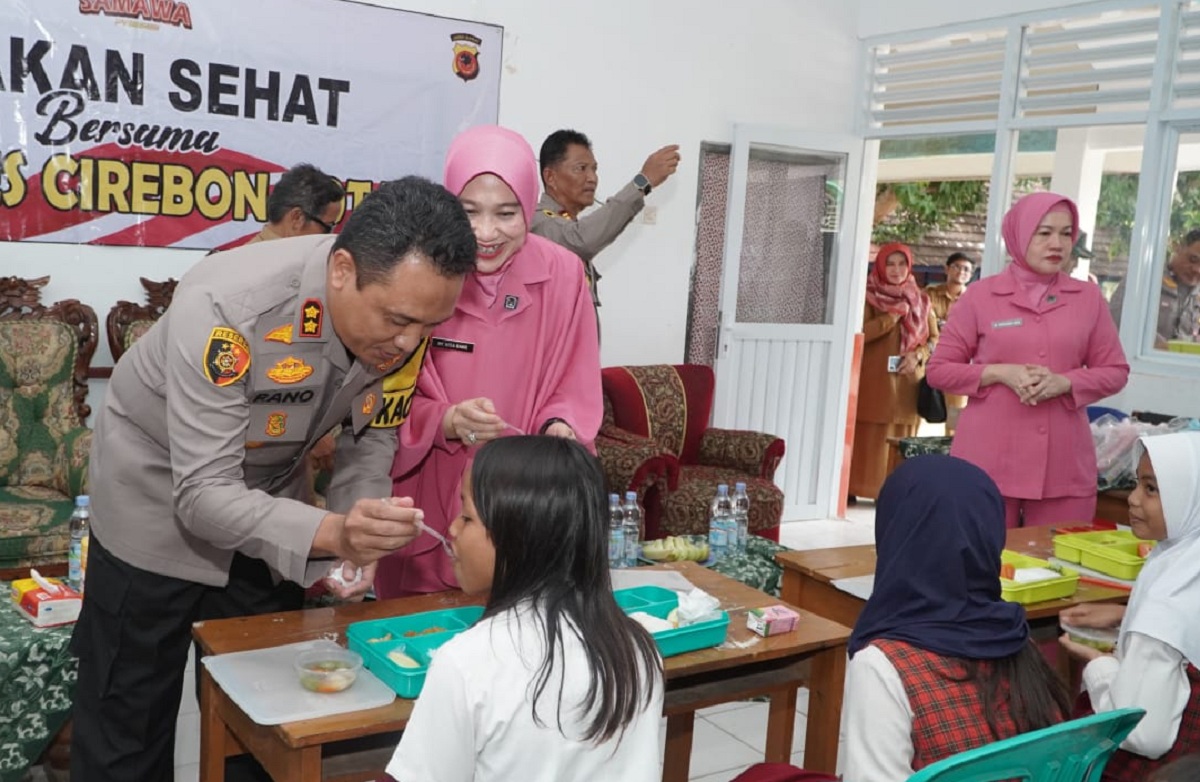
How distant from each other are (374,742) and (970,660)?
946 mm

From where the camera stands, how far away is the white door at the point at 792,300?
19.2 feet

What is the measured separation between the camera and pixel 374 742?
5.58 ft

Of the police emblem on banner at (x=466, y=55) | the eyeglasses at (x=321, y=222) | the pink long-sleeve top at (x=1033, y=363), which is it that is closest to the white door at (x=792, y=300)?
the police emblem on banner at (x=466, y=55)

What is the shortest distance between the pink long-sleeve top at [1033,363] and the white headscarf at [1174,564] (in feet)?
4.13

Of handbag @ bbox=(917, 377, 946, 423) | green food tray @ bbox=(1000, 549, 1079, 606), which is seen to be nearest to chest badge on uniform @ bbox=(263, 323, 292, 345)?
green food tray @ bbox=(1000, 549, 1079, 606)

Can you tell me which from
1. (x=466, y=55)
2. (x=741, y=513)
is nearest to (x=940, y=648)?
(x=741, y=513)

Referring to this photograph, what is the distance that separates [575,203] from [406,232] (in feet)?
8.70

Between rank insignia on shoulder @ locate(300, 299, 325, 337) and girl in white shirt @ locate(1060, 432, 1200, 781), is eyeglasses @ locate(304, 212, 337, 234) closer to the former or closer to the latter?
rank insignia on shoulder @ locate(300, 299, 325, 337)

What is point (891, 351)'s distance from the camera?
21.3ft

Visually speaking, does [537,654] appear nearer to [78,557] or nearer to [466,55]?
[78,557]

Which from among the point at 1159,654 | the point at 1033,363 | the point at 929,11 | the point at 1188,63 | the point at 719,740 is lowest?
the point at 719,740

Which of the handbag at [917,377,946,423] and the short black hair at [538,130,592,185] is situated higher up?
the short black hair at [538,130,592,185]

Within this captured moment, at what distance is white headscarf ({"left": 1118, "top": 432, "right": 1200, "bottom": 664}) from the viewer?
5.78ft

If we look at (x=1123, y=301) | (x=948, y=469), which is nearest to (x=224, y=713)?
(x=948, y=469)
